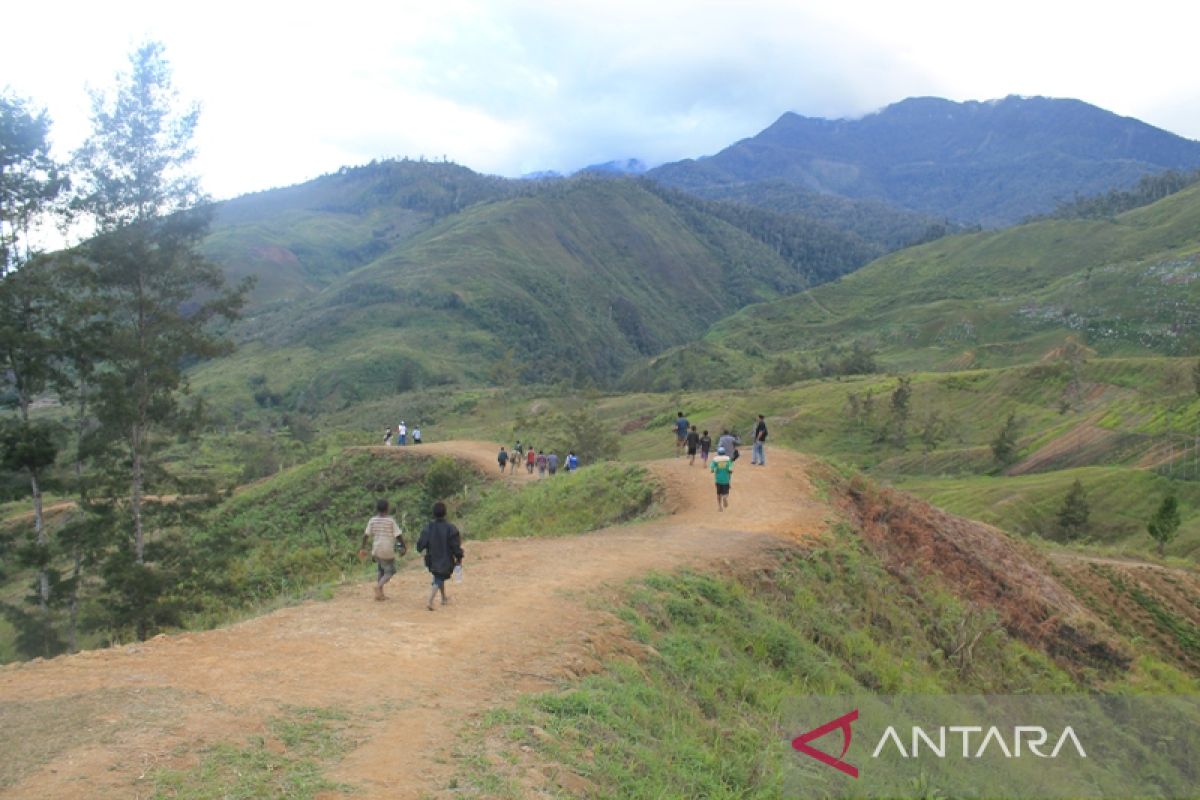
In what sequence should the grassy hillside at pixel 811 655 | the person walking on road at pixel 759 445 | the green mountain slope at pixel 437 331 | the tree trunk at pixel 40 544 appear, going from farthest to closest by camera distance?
1. the green mountain slope at pixel 437 331
2. the person walking on road at pixel 759 445
3. the tree trunk at pixel 40 544
4. the grassy hillside at pixel 811 655

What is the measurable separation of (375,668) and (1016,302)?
151 m

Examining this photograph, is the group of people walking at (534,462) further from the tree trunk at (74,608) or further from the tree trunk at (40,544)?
the tree trunk at (40,544)

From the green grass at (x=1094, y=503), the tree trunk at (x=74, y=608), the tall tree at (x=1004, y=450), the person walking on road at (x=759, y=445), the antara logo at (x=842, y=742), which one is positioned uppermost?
the person walking on road at (x=759, y=445)

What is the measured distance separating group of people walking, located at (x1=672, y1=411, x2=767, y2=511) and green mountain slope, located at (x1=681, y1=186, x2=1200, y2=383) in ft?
299

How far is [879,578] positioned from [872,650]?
10.7 ft

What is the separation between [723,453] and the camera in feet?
68.2

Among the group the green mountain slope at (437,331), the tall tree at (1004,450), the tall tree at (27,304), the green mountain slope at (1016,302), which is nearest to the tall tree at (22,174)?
the tall tree at (27,304)

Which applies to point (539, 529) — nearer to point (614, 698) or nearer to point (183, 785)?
point (614, 698)

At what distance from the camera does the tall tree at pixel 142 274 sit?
21.1 meters

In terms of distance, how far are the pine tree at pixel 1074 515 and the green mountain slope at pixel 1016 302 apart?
68403 mm

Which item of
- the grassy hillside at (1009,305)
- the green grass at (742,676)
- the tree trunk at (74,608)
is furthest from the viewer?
the grassy hillside at (1009,305)

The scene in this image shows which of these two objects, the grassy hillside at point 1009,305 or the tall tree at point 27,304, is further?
the grassy hillside at point 1009,305

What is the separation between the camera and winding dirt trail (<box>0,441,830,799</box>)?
19.0 feet

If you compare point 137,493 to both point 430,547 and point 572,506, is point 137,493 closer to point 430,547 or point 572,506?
point 572,506
